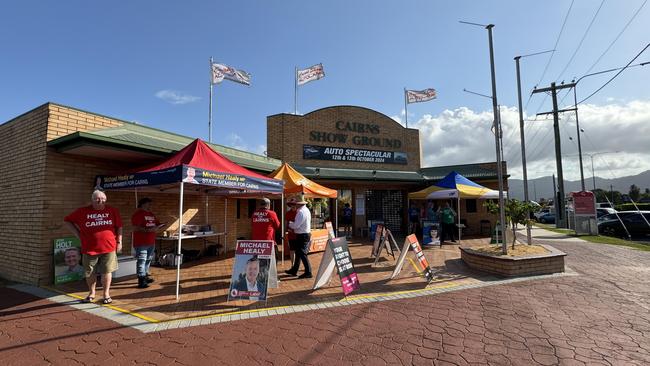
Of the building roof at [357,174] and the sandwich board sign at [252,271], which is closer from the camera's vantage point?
the sandwich board sign at [252,271]

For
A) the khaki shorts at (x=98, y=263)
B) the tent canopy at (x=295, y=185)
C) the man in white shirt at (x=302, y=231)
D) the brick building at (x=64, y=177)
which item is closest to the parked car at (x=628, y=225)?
the brick building at (x=64, y=177)

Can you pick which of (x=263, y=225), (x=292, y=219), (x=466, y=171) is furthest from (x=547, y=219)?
(x=263, y=225)

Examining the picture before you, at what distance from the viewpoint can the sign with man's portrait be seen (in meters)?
6.31

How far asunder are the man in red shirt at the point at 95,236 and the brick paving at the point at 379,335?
0.61 metres

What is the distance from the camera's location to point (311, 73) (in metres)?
18.3

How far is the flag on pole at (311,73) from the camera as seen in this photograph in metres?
18.2

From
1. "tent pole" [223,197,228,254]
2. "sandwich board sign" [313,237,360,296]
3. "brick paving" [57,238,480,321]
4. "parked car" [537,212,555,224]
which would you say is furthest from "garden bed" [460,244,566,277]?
"parked car" [537,212,555,224]

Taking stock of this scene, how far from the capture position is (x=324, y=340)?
385cm

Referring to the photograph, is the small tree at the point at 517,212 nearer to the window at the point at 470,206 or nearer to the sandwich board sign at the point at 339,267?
the sandwich board sign at the point at 339,267

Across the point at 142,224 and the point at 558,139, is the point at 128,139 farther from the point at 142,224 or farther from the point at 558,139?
the point at 558,139

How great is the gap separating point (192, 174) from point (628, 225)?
21.3 metres

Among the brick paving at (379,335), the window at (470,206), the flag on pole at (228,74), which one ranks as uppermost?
the flag on pole at (228,74)

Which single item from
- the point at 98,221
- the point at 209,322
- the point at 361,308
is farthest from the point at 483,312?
the point at 98,221

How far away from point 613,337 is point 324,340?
3.59 metres
